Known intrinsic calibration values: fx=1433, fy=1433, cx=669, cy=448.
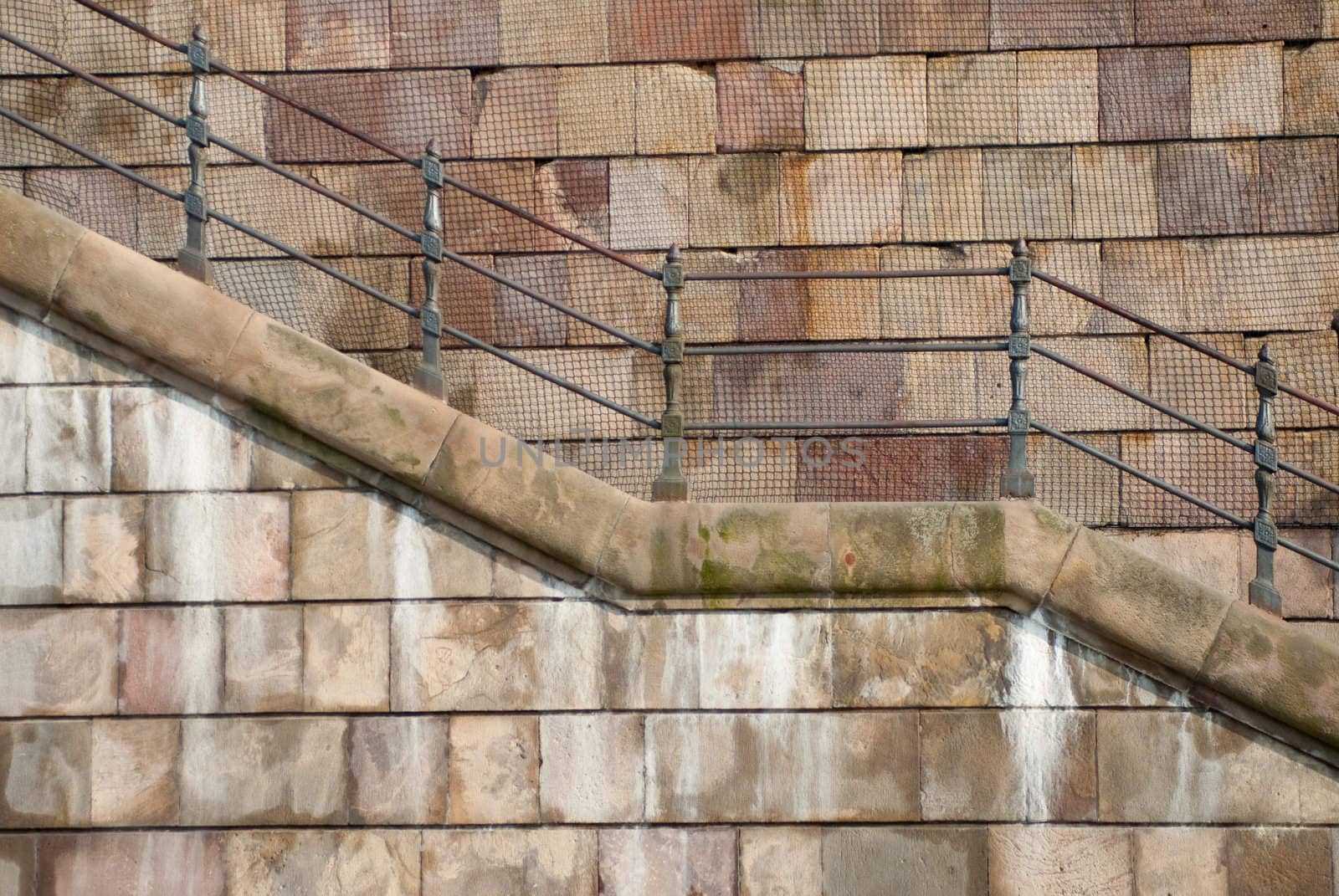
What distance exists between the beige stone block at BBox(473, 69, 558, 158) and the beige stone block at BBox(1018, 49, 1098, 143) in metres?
2.67

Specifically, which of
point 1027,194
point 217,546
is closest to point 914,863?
point 217,546

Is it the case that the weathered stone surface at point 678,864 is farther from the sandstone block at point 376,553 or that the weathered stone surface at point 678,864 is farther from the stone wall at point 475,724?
the sandstone block at point 376,553

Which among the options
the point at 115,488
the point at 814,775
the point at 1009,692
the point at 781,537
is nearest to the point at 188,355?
the point at 115,488

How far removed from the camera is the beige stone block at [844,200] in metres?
8.14

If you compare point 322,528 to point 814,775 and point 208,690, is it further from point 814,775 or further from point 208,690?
point 814,775

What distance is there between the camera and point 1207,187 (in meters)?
8.03

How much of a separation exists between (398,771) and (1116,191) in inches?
199

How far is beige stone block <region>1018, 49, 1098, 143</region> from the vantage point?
26.5 feet

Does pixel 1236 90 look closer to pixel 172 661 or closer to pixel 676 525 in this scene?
pixel 676 525

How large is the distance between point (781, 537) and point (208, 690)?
7.93 feet

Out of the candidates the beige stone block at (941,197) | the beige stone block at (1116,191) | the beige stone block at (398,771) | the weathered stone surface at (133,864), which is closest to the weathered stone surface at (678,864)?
the beige stone block at (398,771)

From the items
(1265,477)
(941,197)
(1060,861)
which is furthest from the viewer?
(941,197)

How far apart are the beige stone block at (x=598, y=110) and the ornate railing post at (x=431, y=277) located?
221 centimetres

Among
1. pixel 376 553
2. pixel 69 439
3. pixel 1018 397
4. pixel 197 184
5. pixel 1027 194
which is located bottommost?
pixel 376 553
